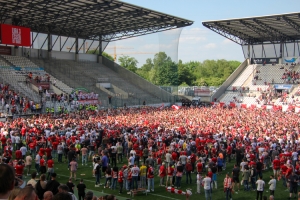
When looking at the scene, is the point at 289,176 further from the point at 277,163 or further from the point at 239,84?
the point at 239,84

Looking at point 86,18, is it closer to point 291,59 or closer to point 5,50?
point 5,50

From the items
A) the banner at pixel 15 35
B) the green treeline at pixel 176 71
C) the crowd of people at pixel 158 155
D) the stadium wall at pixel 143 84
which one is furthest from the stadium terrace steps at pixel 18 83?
the stadium wall at pixel 143 84

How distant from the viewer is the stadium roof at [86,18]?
34.2 m

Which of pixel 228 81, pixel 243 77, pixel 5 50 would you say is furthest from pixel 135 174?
pixel 243 77

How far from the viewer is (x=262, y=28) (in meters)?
49.1

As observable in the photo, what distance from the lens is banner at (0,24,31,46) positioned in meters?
37.8

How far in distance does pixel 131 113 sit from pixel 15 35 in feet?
55.5

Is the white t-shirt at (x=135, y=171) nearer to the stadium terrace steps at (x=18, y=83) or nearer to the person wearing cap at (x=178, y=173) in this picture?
the person wearing cap at (x=178, y=173)

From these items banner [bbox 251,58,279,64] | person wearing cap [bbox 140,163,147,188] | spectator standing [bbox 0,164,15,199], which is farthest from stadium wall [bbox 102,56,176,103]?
spectator standing [bbox 0,164,15,199]

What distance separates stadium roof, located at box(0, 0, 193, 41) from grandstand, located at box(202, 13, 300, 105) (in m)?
9.18

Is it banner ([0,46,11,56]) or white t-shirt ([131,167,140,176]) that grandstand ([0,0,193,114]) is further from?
white t-shirt ([131,167,140,176])

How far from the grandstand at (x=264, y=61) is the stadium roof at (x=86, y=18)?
9178 millimetres

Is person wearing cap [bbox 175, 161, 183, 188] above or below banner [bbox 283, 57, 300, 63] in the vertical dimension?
below

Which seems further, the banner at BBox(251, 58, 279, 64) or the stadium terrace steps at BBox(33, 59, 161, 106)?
the banner at BBox(251, 58, 279, 64)
